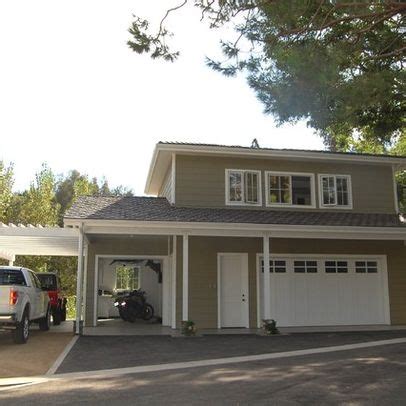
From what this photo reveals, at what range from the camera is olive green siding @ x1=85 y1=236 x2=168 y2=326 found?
18.0 metres

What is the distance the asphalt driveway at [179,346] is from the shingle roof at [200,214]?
322 centimetres

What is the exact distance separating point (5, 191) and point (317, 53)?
2072 centimetres

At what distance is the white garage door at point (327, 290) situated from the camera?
1773 centimetres

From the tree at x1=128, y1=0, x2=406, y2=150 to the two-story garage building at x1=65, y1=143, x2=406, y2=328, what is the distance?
6530 mm

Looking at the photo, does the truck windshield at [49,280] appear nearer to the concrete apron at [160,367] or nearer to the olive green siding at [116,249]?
the olive green siding at [116,249]

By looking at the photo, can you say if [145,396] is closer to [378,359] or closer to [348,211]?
[378,359]

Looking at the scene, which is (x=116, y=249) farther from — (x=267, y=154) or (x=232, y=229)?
(x=267, y=154)

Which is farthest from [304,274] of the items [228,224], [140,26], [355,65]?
[140,26]

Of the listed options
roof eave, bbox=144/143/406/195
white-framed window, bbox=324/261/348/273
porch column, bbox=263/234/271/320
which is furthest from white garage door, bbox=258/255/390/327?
roof eave, bbox=144/143/406/195

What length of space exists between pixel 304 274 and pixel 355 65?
9292 millimetres

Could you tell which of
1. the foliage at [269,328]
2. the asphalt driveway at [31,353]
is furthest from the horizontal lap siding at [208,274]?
the asphalt driveway at [31,353]

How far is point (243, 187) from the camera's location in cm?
1814

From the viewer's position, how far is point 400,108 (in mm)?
12117

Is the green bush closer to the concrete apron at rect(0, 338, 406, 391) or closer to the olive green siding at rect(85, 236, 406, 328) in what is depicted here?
the olive green siding at rect(85, 236, 406, 328)
